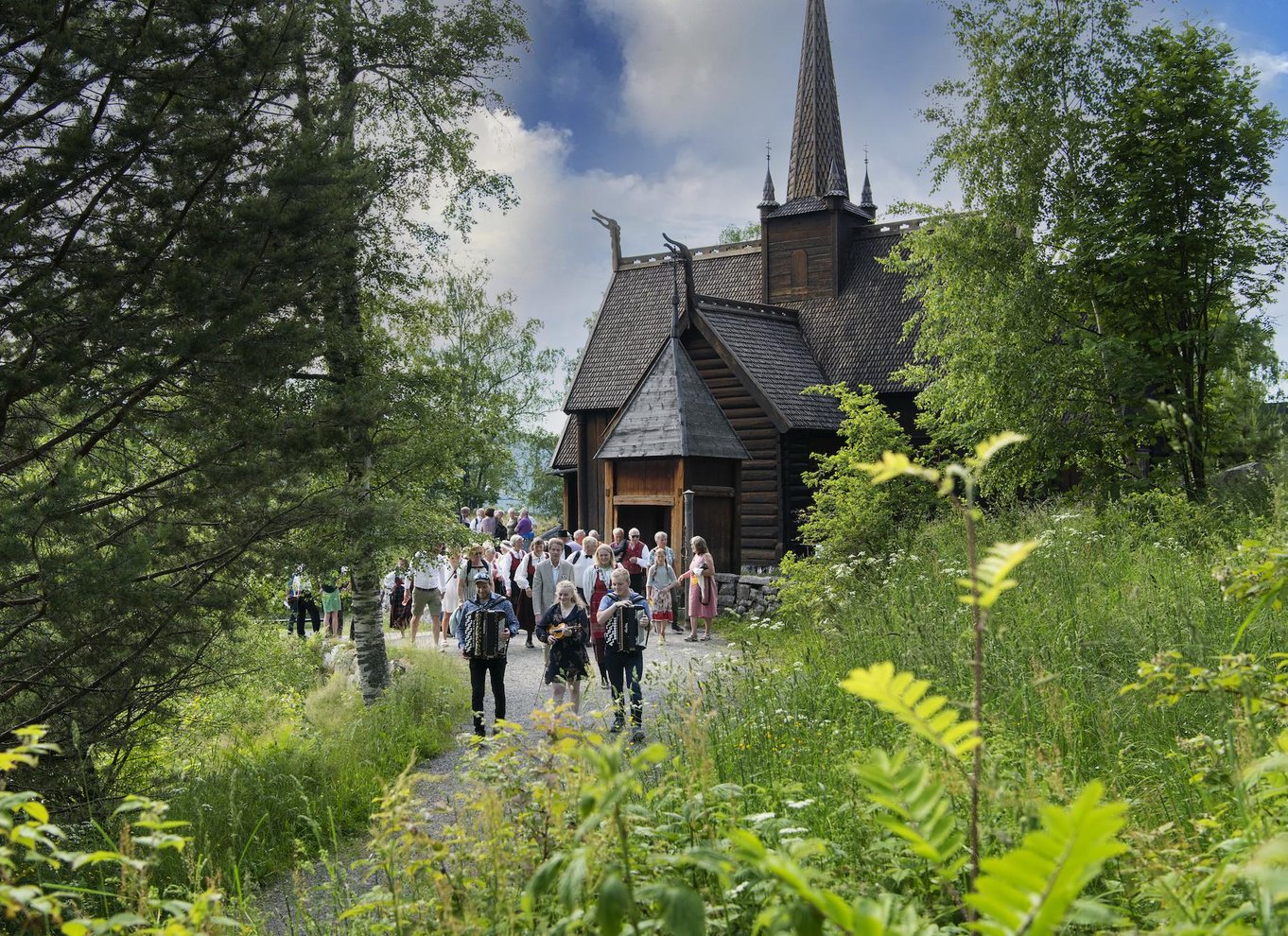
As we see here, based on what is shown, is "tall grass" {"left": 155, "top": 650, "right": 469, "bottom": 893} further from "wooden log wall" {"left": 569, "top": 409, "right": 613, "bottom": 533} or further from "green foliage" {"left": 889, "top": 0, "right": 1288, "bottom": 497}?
"wooden log wall" {"left": 569, "top": 409, "right": 613, "bottom": 533}

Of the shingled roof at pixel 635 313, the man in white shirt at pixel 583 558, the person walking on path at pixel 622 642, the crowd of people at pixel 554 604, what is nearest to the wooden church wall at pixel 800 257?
the shingled roof at pixel 635 313

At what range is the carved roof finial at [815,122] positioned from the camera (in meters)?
29.5

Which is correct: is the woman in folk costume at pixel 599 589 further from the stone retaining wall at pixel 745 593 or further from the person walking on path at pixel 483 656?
the stone retaining wall at pixel 745 593

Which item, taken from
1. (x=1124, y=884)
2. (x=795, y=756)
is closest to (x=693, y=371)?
(x=795, y=756)

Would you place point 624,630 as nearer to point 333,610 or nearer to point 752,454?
point 333,610

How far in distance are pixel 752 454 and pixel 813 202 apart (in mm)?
10389

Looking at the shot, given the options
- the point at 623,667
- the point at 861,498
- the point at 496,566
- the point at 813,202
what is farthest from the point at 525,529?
the point at 623,667

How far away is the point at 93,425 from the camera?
809cm

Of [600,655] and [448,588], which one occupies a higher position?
[448,588]

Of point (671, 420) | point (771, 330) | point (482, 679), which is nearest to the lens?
point (482, 679)

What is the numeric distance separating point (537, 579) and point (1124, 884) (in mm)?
10996

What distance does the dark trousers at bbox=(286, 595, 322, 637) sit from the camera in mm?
21766

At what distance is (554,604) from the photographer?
34.1 feet

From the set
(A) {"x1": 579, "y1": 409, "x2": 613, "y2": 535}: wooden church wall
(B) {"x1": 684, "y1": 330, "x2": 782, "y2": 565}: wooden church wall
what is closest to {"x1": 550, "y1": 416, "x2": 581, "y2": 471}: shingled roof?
(A) {"x1": 579, "y1": 409, "x2": 613, "y2": 535}: wooden church wall
